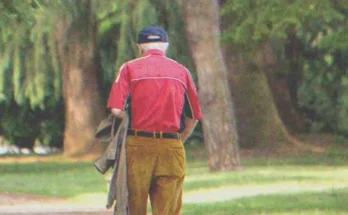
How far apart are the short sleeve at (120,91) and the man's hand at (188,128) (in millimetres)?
610

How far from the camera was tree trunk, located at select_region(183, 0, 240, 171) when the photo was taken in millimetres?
20578

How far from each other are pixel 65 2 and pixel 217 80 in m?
4.89

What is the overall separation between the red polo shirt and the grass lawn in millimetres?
4143

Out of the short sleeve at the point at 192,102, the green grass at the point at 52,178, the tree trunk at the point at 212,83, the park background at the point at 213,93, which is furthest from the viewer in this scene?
the tree trunk at the point at 212,83

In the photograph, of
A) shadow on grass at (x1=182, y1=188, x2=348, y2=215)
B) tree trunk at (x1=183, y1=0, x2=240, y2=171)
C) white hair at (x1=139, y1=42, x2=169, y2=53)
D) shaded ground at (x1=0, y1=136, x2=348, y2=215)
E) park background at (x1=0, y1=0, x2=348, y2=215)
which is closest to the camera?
white hair at (x1=139, y1=42, x2=169, y2=53)

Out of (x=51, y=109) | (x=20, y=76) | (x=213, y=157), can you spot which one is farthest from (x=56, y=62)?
(x=213, y=157)

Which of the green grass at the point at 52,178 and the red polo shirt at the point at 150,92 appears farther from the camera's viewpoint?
the green grass at the point at 52,178

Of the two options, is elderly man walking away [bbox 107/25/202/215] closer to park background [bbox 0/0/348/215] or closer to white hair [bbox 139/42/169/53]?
white hair [bbox 139/42/169/53]

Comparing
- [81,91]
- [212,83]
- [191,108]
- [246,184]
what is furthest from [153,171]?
[81,91]

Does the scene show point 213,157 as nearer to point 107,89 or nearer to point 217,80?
point 217,80

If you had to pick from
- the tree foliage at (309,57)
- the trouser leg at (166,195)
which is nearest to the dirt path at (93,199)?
the tree foliage at (309,57)

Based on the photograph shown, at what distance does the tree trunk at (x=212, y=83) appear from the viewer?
20578 mm

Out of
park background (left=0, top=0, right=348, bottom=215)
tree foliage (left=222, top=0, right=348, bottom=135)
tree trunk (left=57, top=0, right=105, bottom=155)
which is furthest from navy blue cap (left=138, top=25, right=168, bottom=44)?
tree trunk (left=57, top=0, right=105, bottom=155)

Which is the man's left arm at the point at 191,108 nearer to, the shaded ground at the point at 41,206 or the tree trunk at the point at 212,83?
the shaded ground at the point at 41,206
